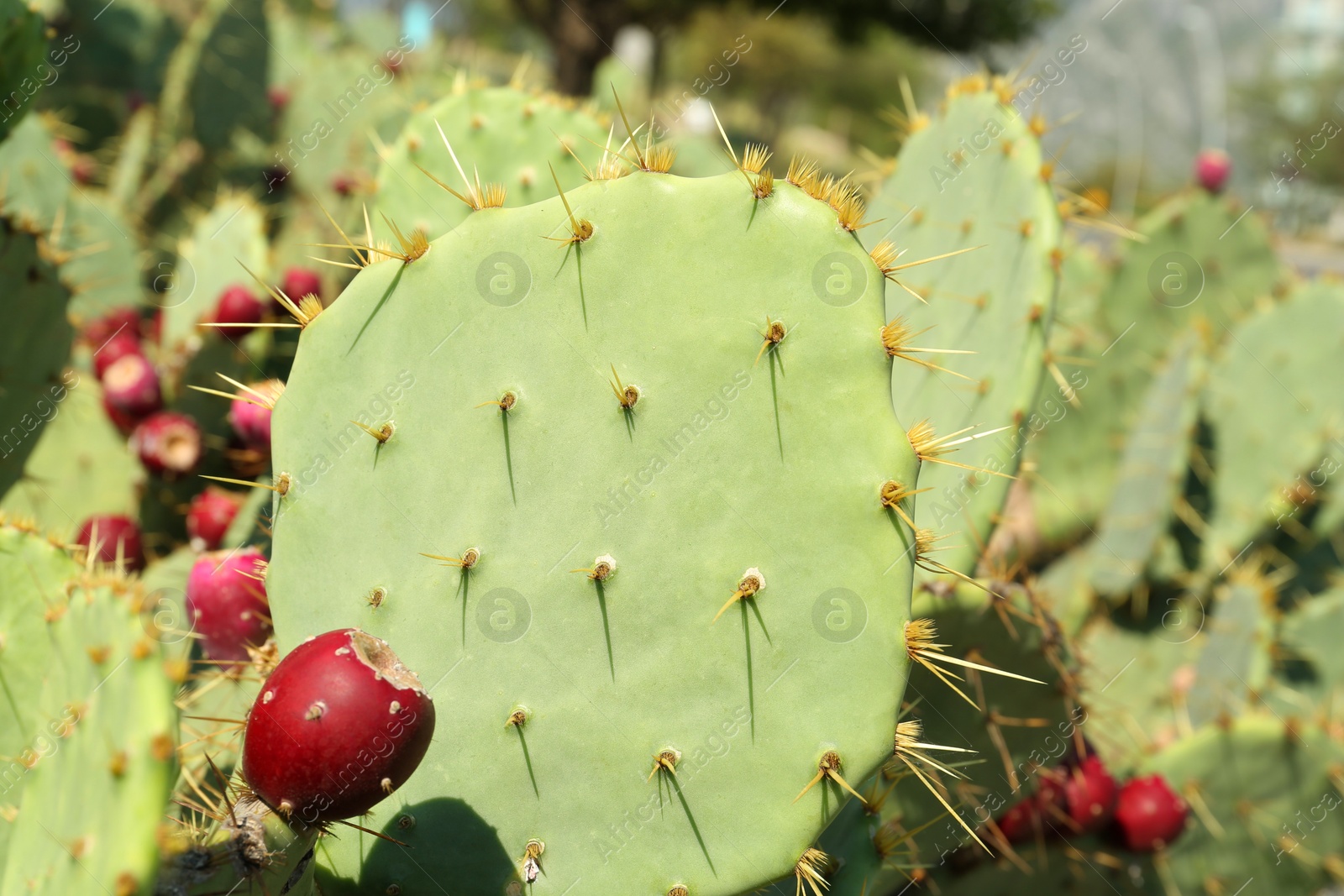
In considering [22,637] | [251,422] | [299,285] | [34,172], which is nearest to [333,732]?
[22,637]

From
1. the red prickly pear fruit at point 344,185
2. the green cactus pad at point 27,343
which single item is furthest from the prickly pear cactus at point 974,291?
the red prickly pear fruit at point 344,185

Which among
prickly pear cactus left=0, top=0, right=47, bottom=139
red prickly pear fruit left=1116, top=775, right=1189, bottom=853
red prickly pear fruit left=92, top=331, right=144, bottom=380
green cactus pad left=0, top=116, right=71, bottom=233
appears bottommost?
red prickly pear fruit left=1116, top=775, right=1189, bottom=853

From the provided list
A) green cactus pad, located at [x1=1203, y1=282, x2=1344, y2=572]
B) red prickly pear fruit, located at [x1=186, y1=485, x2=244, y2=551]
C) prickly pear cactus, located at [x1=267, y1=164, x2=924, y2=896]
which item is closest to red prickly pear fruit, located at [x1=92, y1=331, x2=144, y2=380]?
red prickly pear fruit, located at [x1=186, y1=485, x2=244, y2=551]

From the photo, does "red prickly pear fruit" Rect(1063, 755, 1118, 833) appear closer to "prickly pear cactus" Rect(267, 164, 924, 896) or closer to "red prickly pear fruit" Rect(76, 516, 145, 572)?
"prickly pear cactus" Rect(267, 164, 924, 896)

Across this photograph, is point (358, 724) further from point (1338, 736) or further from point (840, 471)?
point (1338, 736)

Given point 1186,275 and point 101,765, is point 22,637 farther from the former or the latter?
point 1186,275

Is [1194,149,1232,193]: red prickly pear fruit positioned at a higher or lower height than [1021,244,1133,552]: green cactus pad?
higher

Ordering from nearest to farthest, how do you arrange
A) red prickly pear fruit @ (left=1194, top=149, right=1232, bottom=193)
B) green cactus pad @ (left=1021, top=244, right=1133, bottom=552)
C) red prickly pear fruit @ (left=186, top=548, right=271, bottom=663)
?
red prickly pear fruit @ (left=186, top=548, right=271, bottom=663)
green cactus pad @ (left=1021, top=244, right=1133, bottom=552)
red prickly pear fruit @ (left=1194, top=149, right=1232, bottom=193)
